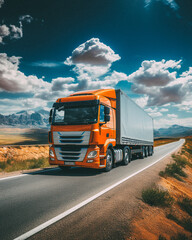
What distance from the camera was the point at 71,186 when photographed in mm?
5957

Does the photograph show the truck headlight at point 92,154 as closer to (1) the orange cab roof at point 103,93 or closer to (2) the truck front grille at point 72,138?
(2) the truck front grille at point 72,138

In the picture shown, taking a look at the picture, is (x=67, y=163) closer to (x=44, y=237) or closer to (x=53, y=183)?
(x=53, y=183)

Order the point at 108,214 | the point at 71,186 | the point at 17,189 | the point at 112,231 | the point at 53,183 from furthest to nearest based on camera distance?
the point at 53,183, the point at 71,186, the point at 17,189, the point at 108,214, the point at 112,231

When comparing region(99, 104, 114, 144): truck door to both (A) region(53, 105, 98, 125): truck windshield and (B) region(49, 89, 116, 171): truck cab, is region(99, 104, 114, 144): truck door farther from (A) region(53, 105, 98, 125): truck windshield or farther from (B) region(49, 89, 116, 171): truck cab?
(A) region(53, 105, 98, 125): truck windshield

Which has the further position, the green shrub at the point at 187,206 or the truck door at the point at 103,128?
the truck door at the point at 103,128

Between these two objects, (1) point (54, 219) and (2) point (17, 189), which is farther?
(2) point (17, 189)

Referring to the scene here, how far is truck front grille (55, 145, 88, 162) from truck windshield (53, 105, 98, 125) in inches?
42.5

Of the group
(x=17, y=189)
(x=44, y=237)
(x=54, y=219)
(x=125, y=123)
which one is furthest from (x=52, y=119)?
(x=44, y=237)

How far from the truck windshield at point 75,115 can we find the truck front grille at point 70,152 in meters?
1.08

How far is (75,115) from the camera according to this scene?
812 cm

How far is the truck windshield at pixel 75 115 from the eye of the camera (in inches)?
308

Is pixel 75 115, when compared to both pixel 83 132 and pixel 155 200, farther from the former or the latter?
pixel 155 200

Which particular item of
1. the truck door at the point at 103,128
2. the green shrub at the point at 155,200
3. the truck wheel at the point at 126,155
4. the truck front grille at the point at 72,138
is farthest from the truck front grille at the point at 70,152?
the truck wheel at the point at 126,155

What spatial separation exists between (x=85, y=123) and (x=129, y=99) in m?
5.30
